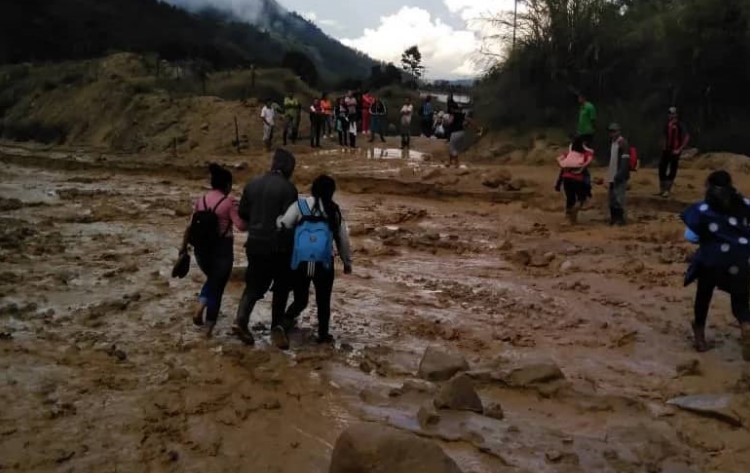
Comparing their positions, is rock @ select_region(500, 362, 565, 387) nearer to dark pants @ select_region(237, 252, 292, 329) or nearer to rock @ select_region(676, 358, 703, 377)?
rock @ select_region(676, 358, 703, 377)

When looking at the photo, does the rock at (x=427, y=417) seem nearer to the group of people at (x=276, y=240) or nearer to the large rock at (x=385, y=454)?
the large rock at (x=385, y=454)

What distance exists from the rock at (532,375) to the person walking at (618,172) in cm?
680

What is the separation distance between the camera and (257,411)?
17.7ft

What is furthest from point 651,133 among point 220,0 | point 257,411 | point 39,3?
point 220,0

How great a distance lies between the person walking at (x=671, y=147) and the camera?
1395 cm

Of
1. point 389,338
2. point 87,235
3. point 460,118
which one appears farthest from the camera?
point 460,118

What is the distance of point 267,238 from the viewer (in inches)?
259

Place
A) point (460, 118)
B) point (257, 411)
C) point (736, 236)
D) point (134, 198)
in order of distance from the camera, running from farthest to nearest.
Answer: point (460, 118), point (134, 198), point (736, 236), point (257, 411)

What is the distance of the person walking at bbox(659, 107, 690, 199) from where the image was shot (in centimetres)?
1395

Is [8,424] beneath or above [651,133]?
beneath

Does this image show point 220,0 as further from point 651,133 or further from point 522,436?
point 522,436

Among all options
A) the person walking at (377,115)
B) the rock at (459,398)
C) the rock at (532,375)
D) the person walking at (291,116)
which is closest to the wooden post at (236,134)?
the person walking at (291,116)

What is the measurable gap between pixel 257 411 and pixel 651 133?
54.1 ft

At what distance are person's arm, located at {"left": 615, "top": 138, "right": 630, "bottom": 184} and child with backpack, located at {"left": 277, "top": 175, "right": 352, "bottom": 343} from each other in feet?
22.4
